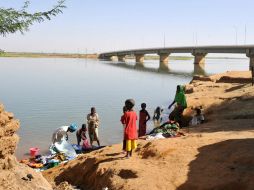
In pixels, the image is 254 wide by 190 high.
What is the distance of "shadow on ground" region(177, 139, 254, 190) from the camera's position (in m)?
8.11

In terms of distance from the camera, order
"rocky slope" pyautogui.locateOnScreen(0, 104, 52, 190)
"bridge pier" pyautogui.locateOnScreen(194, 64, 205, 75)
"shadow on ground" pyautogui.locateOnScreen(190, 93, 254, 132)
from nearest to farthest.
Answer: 1. "rocky slope" pyautogui.locateOnScreen(0, 104, 52, 190)
2. "shadow on ground" pyautogui.locateOnScreen(190, 93, 254, 132)
3. "bridge pier" pyautogui.locateOnScreen(194, 64, 205, 75)

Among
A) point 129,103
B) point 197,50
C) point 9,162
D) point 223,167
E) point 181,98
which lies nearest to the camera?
point 9,162

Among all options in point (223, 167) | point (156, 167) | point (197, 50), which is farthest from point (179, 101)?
point (197, 50)

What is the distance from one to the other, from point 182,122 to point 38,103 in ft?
51.7

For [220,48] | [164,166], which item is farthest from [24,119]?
[220,48]

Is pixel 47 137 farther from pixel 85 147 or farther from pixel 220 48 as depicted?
pixel 220 48

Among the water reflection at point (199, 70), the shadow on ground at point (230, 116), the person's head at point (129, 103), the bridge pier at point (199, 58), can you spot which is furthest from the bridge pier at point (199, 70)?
the person's head at point (129, 103)

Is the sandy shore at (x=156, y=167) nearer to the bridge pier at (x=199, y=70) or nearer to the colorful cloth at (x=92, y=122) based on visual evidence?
the colorful cloth at (x=92, y=122)

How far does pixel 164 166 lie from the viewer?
31.2 ft

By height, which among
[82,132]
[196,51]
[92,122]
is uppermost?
[196,51]

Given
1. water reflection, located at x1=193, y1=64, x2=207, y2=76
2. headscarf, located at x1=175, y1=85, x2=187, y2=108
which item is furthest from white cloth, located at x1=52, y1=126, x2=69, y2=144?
water reflection, located at x1=193, y1=64, x2=207, y2=76

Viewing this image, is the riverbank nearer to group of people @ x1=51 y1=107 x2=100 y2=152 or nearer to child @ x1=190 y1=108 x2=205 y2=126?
group of people @ x1=51 y1=107 x2=100 y2=152

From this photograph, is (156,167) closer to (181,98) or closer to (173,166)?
(173,166)

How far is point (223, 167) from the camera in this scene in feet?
29.2
